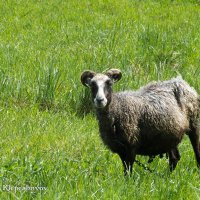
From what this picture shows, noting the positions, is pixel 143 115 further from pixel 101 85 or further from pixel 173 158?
pixel 173 158

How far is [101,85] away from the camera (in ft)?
21.3

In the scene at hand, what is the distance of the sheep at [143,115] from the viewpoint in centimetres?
658

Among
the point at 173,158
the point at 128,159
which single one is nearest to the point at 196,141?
the point at 173,158

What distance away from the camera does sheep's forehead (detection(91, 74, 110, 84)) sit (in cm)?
656

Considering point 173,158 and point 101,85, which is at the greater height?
point 101,85

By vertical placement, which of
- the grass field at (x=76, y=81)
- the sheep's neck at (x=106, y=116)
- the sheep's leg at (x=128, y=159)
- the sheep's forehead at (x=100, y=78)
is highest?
the sheep's forehead at (x=100, y=78)

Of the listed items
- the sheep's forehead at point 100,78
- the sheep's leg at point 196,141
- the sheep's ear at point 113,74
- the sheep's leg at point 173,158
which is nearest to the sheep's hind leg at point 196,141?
Result: the sheep's leg at point 196,141

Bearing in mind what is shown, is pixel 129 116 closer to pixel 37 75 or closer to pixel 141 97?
pixel 141 97

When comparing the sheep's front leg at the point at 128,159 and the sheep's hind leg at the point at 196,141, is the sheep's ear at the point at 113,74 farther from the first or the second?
the sheep's hind leg at the point at 196,141

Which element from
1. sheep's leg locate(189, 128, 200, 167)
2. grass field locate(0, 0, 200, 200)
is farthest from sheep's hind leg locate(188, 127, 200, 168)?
grass field locate(0, 0, 200, 200)

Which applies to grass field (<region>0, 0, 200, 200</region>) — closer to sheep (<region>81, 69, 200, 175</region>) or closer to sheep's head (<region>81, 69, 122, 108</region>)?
sheep (<region>81, 69, 200, 175</region>)

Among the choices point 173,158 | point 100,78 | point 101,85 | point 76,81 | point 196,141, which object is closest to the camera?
point 101,85

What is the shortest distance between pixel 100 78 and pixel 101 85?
0.46ft

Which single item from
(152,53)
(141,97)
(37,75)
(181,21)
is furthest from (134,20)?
(141,97)
